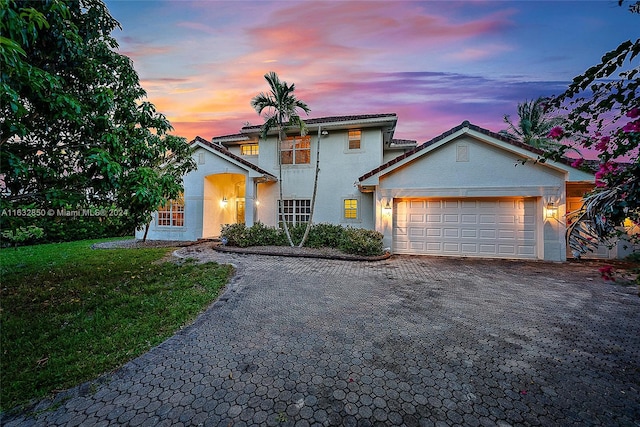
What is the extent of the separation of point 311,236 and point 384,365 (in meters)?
9.14

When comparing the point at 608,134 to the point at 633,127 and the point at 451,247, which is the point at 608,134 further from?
the point at 451,247

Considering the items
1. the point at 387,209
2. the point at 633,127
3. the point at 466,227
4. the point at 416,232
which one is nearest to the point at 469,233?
the point at 466,227

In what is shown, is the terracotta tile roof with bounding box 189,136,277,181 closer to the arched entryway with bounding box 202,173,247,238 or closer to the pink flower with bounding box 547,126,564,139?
the arched entryway with bounding box 202,173,247,238

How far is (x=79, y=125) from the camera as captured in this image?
481cm

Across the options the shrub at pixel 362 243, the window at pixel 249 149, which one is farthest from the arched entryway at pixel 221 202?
the shrub at pixel 362 243

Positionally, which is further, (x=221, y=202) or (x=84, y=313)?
(x=221, y=202)

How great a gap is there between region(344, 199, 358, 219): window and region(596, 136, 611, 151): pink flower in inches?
437

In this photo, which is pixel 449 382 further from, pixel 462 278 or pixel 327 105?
pixel 327 105

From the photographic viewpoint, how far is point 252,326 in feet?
14.5

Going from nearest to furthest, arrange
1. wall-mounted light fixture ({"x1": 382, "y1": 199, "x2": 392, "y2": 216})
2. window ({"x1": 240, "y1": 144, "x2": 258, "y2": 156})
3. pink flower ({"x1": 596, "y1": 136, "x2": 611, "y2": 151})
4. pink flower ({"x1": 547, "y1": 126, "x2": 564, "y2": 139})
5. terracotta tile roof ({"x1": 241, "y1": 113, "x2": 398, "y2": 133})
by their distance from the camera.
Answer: pink flower ({"x1": 596, "y1": 136, "x2": 611, "y2": 151}) < pink flower ({"x1": 547, "y1": 126, "x2": 564, "y2": 139}) < wall-mounted light fixture ({"x1": 382, "y1": 199, "x2": 392, "y2": 216}) < terracotta tile roof ({"x1": 241, "y1": 113, "x2": 398, "y2": 133}) < window ({"x1": 240, "y1": 144, "x2": 258, "y2": 156})

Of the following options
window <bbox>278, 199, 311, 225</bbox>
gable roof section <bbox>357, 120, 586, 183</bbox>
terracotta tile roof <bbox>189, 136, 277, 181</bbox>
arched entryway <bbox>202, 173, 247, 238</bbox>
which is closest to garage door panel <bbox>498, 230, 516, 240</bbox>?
gable roof section <bbox>357, 120, 586, 183</bbox>

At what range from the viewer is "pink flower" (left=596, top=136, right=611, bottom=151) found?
244cm

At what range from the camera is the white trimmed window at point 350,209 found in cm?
1355

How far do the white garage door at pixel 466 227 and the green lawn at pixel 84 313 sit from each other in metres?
7.68
